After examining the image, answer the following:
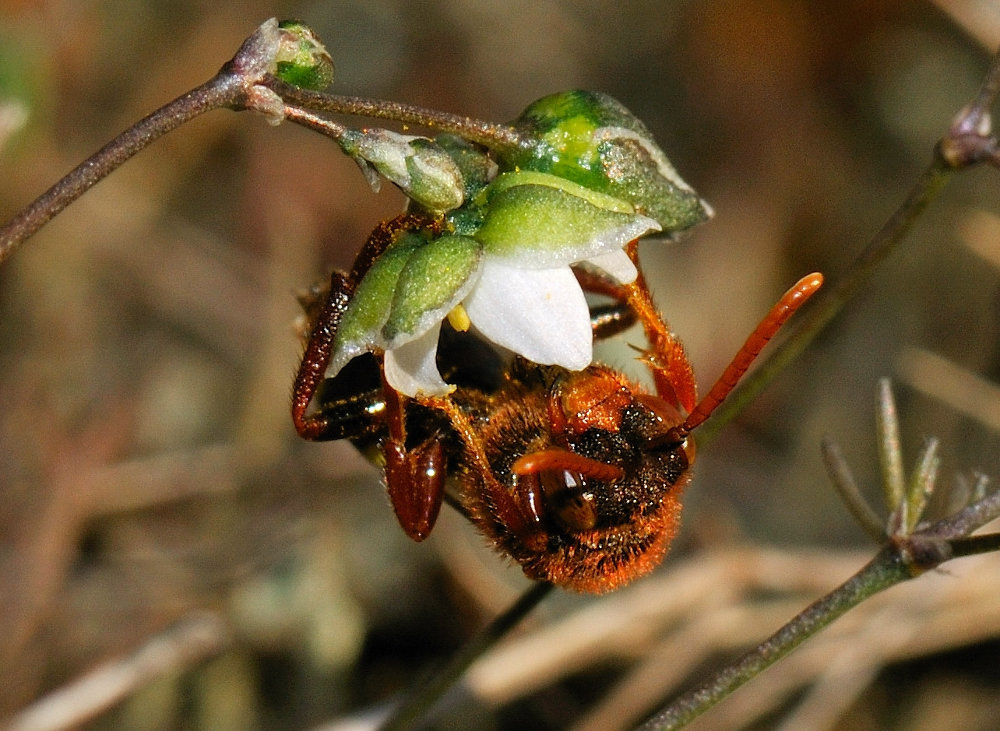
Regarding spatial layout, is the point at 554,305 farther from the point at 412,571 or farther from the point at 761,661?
the point at 412,571

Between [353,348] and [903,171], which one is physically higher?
[353,348]

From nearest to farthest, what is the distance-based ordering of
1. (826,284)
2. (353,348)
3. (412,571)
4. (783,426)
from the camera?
1. (353,348)
2. (412,571)
3. (783,426)
4. (826,284)

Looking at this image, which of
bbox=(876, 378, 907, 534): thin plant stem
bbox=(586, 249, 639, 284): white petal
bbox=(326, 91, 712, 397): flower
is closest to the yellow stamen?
bbox=(326, 91, 712, 397): flower

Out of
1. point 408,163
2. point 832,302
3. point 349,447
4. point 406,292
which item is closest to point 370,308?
point 406,292

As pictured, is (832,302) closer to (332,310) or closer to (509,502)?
(509,502)

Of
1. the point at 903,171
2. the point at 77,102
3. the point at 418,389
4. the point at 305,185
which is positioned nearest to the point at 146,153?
the point at 77,102

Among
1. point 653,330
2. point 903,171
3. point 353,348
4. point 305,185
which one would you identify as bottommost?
point 903,171
